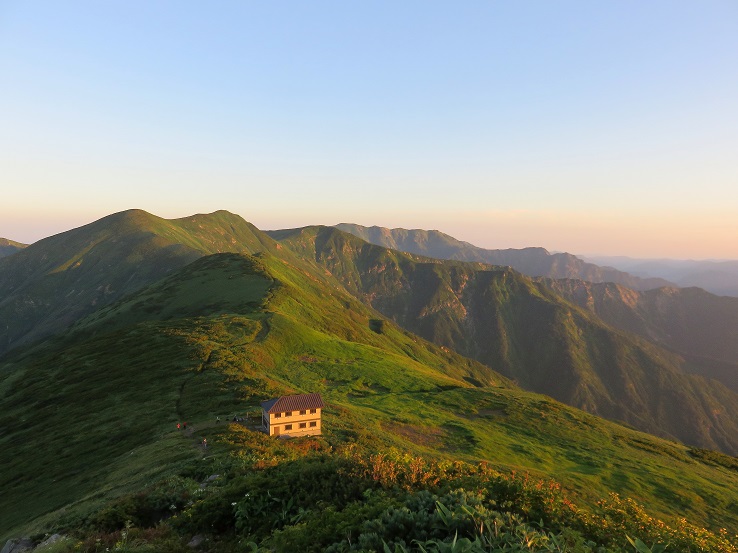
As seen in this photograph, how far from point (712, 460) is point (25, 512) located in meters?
111

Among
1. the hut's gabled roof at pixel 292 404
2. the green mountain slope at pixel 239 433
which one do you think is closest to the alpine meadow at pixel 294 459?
the green mountain slope at pixel 239 433

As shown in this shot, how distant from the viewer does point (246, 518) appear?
51.0 ft

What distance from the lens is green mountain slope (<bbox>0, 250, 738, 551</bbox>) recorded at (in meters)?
23.0

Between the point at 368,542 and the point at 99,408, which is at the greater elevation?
the point at 368,542

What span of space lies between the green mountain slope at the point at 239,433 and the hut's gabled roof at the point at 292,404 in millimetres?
3663

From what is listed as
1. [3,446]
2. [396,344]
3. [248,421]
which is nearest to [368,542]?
[248,421]

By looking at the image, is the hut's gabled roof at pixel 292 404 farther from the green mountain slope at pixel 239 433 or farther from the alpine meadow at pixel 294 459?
the green mountain slope at pixel 239 433

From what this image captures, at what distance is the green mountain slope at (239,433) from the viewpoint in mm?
23036

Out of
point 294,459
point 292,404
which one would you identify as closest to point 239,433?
point 292,404

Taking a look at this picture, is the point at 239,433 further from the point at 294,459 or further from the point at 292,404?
the point at 294,459

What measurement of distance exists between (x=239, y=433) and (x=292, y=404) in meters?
6.85

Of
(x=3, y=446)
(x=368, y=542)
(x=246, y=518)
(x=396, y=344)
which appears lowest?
(x=396, y=344)

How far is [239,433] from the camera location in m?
42.1

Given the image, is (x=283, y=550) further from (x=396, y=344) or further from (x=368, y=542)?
(x=396, y=344)
